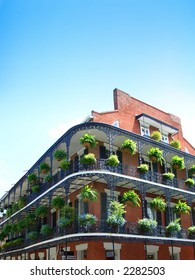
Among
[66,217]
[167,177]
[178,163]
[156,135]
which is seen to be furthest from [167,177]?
[66,217]

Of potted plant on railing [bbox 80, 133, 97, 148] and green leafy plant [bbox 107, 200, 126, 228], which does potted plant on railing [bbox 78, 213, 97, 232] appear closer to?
green leafy plant [bbox 107, 200, 126, 228]

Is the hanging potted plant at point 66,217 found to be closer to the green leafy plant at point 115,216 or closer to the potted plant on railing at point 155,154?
the green leafy plant at point 115,216

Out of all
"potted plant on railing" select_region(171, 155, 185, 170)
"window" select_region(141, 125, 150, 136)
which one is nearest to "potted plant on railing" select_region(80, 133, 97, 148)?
"potted plant on railing" select_region(171, 155, 185, 170)

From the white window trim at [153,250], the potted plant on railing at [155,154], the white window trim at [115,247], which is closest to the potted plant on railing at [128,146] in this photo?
the potted plant on railing at [155,154]

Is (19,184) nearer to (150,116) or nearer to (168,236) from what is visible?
(150,116)

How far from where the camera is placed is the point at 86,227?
13859 millimetres

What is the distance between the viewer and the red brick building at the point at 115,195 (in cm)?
1471

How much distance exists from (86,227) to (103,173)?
244 centimetres

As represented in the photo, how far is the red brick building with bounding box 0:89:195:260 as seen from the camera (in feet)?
48.3

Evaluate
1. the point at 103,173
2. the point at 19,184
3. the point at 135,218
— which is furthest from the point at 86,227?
the point at 19,184

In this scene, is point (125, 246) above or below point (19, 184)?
below
